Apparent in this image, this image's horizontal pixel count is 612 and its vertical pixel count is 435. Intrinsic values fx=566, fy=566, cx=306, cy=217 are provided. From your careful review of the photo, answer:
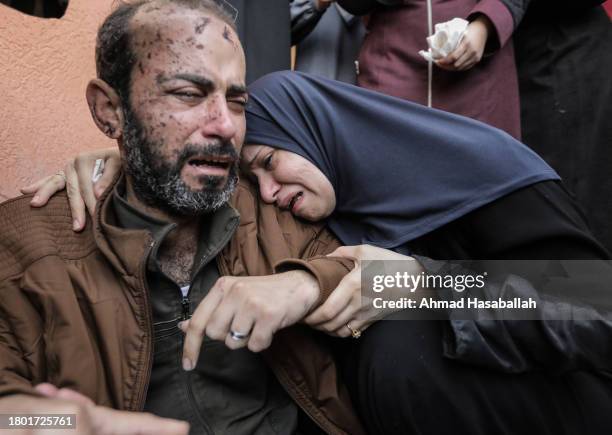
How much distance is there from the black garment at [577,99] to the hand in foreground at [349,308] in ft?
3.24

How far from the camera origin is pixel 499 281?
148 centimetres

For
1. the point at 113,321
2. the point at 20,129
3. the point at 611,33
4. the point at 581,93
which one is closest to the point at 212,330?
the point at 113,321

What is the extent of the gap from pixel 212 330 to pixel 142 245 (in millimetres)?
360

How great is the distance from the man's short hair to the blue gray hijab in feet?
1.08

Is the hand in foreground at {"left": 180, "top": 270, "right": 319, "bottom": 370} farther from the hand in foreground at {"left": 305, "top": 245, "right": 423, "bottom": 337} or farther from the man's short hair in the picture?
the man's short hair

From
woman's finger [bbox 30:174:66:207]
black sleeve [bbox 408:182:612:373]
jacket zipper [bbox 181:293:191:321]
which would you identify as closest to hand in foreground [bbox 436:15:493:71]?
black sleeve [bbox 408:182:612:373]

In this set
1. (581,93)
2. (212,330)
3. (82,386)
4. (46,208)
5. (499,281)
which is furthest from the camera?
(581,93)

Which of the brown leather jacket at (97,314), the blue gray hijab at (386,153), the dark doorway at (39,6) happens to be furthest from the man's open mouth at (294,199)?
the dark doorway at (39,6)

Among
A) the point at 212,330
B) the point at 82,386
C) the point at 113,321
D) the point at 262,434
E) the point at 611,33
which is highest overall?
the point at 611,33

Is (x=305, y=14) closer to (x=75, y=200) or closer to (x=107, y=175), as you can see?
(x=107, y=175)

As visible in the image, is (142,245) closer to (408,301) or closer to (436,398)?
(408,301)

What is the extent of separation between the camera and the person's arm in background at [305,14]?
2453mm

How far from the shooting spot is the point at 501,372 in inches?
55.6

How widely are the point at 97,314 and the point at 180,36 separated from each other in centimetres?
79
